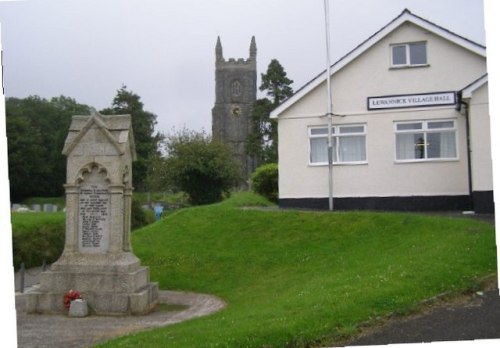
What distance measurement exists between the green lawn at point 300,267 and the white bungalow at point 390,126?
386 centimetres

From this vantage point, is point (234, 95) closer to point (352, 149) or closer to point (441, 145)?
point (352, 149)

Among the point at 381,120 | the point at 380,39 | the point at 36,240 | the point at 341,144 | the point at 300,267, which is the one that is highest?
the point at 380,39

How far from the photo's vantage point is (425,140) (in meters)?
23.4

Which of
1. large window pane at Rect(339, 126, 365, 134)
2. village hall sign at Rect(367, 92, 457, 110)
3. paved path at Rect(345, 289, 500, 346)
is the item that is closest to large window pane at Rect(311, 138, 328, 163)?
large window pane at Rect(339, 126, 365, 134)

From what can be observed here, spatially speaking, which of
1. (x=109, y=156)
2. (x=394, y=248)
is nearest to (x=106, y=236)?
(x=109, y=156)

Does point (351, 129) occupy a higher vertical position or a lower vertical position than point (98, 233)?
higher

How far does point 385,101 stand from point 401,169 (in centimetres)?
298

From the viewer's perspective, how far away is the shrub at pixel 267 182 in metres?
33.8

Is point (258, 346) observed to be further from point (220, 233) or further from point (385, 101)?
point (385, 101)

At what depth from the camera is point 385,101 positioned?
23.6m

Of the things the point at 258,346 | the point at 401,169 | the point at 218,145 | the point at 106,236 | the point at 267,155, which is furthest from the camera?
the point at 267,155

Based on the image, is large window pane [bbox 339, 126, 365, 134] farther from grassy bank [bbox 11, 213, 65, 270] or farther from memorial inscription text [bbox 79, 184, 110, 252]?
grassy bank [bbox 11, 213, 65, 270]

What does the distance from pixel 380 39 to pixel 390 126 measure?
377 cm

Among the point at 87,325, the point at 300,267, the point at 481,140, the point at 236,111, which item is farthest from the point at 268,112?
the point at 87,325
